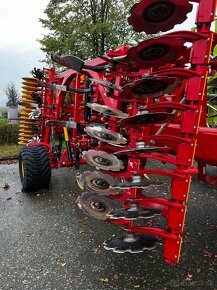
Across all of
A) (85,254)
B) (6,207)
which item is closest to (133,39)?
(6,207)

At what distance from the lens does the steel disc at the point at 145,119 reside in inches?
86.6

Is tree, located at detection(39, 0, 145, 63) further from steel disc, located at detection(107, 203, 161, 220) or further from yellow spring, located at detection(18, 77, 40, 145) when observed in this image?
steel disc, located at detection(107, 203, 161, 220)

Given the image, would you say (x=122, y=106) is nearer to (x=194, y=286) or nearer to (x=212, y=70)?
(x=212, y=70)

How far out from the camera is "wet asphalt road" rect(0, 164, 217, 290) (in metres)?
2.69

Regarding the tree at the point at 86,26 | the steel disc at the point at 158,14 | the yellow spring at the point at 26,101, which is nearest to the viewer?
the steel disc at the point at 158,14

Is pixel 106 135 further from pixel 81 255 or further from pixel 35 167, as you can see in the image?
pixel 35 167

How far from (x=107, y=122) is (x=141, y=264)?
1374 millimetres

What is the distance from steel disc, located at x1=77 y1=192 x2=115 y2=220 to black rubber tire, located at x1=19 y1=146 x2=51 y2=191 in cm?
228

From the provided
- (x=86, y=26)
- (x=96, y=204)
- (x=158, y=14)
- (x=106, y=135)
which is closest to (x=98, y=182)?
(x=96, y=204)

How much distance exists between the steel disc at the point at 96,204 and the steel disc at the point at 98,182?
0.18 feet

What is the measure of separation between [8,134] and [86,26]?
607 centimetres

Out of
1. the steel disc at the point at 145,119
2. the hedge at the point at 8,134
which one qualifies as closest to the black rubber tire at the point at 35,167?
the steel disc at the point at 145,119

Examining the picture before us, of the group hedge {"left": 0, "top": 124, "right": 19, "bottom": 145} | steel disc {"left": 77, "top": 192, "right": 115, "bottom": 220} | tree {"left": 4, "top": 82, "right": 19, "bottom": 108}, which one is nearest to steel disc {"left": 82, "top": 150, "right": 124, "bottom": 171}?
steel disc {"left": 77, "top": 192, "right": 115, "bottom": 220}

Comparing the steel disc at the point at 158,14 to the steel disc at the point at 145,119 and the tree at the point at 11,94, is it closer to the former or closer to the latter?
the steel disc at the point at 145,119
